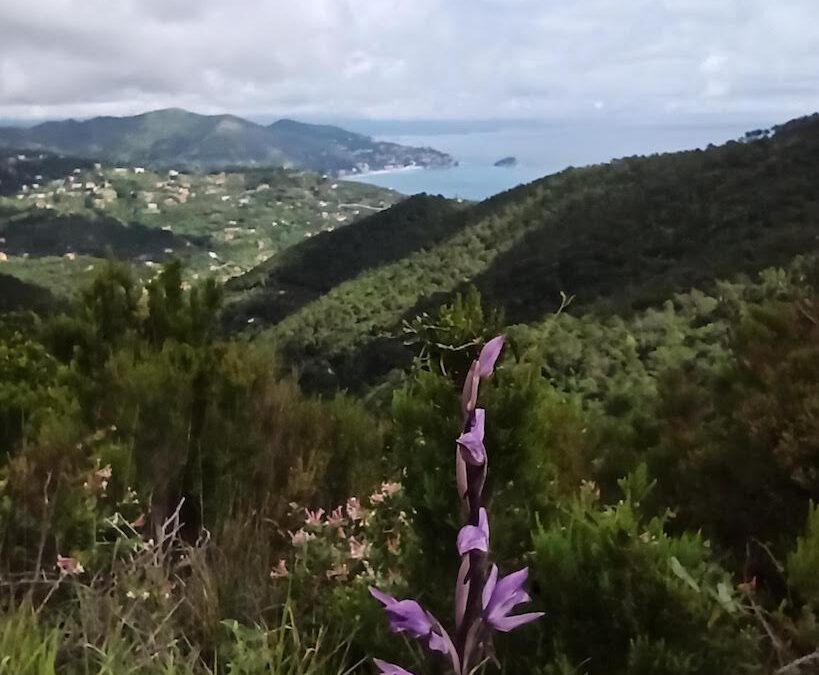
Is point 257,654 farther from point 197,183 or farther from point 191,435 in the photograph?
point 197,183

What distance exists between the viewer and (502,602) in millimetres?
1136

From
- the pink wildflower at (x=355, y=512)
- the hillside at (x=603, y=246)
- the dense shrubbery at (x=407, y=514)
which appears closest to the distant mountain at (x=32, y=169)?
the hillside at (x=603, y=246)

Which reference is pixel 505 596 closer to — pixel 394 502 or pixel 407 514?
pixel 407 514

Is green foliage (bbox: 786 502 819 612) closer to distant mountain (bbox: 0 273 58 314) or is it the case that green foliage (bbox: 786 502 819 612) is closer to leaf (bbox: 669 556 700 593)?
leaf (bbox: 669 556 700 593)

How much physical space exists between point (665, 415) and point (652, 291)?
20.5 m

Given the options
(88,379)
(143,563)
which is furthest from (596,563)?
(88,379)

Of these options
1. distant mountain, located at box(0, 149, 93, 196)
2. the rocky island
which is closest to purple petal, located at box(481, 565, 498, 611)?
the rocky island

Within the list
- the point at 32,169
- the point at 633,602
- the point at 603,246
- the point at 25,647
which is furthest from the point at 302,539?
the point at 32,169

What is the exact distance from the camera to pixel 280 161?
653 feet

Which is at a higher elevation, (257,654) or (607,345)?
(257,654)

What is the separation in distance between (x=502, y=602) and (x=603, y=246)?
31645 mm

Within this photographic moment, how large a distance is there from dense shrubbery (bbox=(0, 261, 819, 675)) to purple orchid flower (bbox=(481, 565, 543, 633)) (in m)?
0.50

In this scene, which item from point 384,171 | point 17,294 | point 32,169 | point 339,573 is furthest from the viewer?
point 384,171

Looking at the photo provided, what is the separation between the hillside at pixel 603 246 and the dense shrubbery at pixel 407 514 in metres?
15.6
